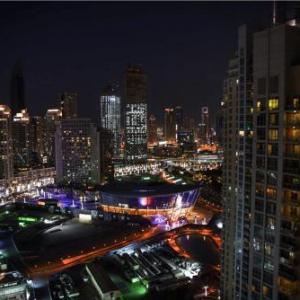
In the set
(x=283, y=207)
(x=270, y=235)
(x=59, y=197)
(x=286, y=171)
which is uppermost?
(x=286, y=171)

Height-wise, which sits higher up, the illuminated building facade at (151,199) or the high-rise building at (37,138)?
the high-rise building at (37,138)

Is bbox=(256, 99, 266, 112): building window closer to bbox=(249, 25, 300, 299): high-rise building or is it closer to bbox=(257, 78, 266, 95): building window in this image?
bbox=(249, 25, 300, 299): high-rise building

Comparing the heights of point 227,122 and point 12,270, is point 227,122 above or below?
above

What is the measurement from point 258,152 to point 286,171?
39.5 inches

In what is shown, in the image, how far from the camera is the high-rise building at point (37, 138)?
78.4 meters

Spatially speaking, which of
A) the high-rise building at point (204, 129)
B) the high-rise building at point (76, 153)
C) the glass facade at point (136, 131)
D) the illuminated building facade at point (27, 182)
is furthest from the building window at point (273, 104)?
the high-rise building at point (204, 129)

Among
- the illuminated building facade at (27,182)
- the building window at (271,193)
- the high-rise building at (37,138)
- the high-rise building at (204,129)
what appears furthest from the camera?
the high-rise building at (204,129)

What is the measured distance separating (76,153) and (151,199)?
74.7 ft

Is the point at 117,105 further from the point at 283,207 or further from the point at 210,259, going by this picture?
the point at 283,207

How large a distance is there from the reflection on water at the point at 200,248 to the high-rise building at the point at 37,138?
5689cm

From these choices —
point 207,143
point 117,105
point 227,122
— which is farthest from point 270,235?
point 207,143

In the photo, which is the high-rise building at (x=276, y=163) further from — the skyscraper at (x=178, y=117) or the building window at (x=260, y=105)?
the skyscraper at (x=178, y=117)

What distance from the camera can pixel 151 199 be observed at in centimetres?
3300

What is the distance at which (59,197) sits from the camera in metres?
43.9
